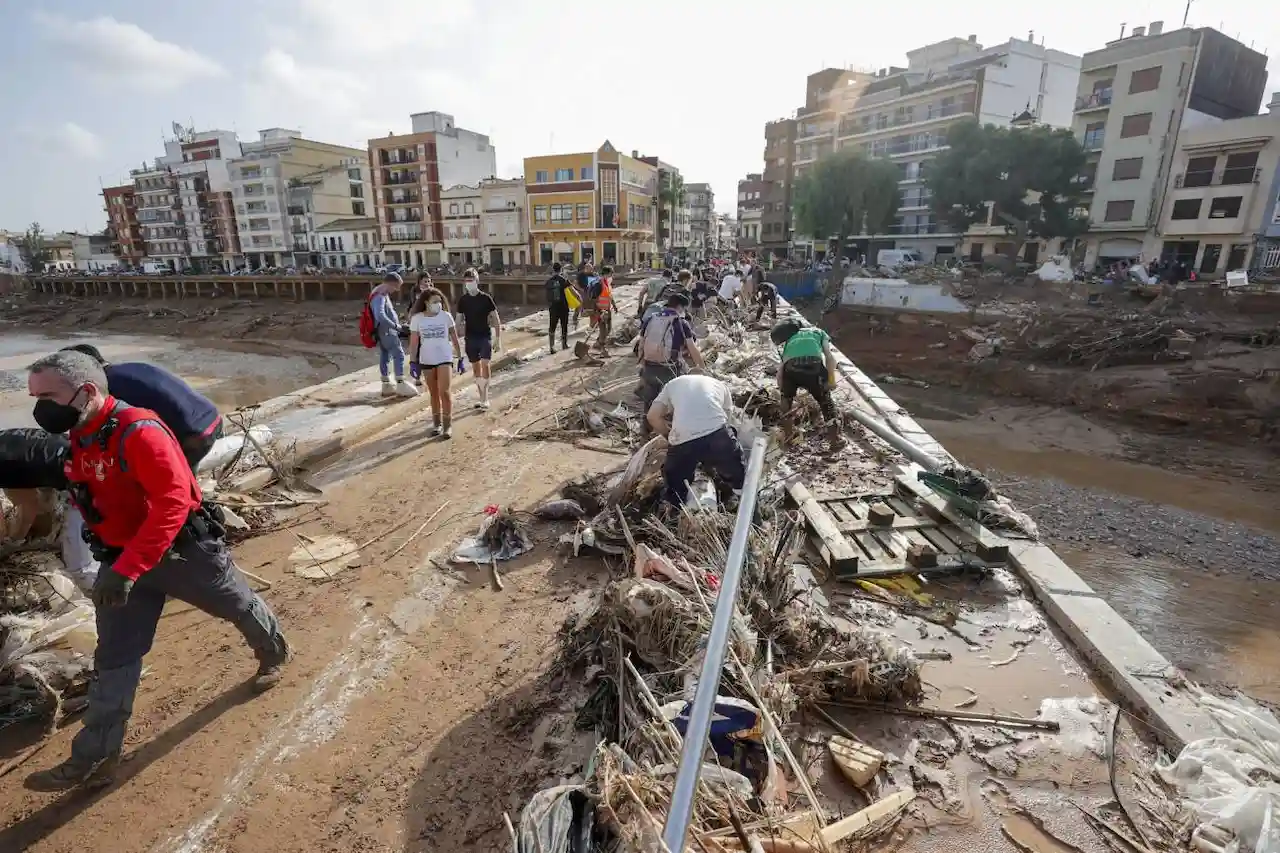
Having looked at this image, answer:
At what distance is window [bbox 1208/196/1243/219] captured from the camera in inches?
1056

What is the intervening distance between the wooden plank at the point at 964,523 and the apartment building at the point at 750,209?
57.8 meters

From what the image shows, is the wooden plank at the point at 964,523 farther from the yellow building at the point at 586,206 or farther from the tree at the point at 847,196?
the yellow building at the point at 586,206

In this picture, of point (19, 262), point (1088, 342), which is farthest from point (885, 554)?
point (19, 262)

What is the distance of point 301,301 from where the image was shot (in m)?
42.4

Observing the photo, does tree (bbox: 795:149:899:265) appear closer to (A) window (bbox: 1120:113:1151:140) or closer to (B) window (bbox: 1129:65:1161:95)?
(A) window (bbox: 1120:113:1151:140)

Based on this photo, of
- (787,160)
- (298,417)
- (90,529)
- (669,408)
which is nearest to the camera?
(90,529)

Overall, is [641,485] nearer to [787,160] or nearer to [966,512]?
[966,512]

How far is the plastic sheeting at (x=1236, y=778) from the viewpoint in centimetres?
215

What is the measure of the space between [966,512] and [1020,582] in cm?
70

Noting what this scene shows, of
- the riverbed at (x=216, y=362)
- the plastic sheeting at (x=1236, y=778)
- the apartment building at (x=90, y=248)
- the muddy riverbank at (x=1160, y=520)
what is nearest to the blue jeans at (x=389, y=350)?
the plastic sheeting at (x=1236, y=778)

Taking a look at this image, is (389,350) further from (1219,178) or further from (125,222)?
(125,222)

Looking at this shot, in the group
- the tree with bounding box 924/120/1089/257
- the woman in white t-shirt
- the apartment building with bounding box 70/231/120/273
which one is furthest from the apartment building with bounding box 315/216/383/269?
the woman in white t-shirt

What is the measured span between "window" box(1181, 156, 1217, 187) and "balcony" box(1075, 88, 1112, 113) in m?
5.64

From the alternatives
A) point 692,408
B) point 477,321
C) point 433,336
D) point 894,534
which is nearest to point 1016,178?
point 477,321
